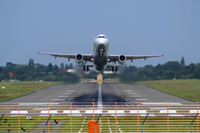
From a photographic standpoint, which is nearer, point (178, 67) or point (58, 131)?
point (58, 131)

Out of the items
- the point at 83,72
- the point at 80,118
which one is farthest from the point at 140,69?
the point at 80,118

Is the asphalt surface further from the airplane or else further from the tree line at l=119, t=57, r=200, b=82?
the tree line at l=119, t=57, r=200, b=82

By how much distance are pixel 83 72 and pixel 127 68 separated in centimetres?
756

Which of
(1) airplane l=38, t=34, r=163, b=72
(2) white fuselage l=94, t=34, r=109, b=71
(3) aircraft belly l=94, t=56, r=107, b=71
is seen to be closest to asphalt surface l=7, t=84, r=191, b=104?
(3) aircraft belly l=94, t=56, r=107, b=71

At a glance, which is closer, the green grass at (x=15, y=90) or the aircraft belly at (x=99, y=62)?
the aircraft belly at (x=99, y=62)

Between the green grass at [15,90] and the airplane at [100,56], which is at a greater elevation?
the airplane at [100,56]

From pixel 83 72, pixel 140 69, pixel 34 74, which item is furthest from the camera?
pixel 34 74

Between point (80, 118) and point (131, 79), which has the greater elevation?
point (131, 79)

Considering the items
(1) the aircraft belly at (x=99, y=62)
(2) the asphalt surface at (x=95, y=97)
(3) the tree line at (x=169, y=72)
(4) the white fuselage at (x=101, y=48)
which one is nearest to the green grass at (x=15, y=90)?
(2) the asphalt surface at (x=95, y=97)

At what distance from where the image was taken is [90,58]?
47719 millimetres

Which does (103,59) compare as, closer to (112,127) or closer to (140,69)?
(112,127)

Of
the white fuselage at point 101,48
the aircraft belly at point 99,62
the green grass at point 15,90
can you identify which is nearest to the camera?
the white fuselage at point 101,48

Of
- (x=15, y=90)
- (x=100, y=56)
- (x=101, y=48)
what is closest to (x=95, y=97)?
(x=100, y=56)

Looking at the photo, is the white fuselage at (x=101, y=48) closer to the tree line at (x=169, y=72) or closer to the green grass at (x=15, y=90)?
the green grass at (x=15, y=90)
